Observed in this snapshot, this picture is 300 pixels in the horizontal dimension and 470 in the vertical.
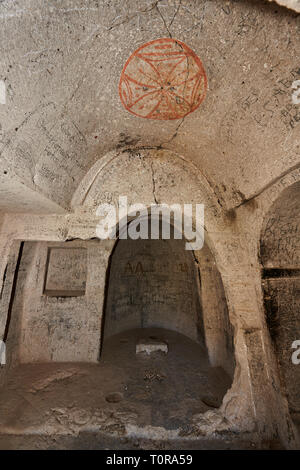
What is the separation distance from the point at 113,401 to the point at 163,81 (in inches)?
144

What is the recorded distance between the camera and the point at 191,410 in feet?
8.49

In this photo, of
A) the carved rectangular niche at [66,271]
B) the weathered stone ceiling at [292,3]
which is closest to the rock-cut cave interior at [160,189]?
the weathered stone ceiling at [292,3]

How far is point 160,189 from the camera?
117 inches

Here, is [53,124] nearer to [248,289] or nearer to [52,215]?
[52,215]

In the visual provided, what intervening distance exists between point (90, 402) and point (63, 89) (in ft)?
11.4

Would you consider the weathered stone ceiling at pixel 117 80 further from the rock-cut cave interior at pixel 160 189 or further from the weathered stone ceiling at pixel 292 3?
the weathered stone ceiling at pixel 292 3

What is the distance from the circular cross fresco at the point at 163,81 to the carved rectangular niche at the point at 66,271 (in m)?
3.88

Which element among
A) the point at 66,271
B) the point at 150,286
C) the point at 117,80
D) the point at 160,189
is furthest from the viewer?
the point at 150,286

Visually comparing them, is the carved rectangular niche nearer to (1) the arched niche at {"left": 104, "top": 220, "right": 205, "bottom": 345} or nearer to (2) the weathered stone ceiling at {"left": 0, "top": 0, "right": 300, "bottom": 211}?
(1) the arched niche at {"left": 104, "top": 220, "right": 205, "bottom": 345}

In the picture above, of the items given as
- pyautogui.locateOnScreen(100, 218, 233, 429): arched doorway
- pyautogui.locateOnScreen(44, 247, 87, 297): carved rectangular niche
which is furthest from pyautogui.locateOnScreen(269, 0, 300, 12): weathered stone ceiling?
pyautogui.locateOnScreen(44, 247, 87, 297): carved rectangular niche

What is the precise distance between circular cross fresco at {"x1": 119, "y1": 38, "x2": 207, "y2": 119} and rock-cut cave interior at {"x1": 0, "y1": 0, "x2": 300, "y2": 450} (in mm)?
13

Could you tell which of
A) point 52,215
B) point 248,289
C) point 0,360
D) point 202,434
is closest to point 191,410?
point 202,434

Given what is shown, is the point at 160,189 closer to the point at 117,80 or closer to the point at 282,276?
the point at 117,80

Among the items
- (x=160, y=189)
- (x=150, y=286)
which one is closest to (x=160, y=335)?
(x=150, y=286)
